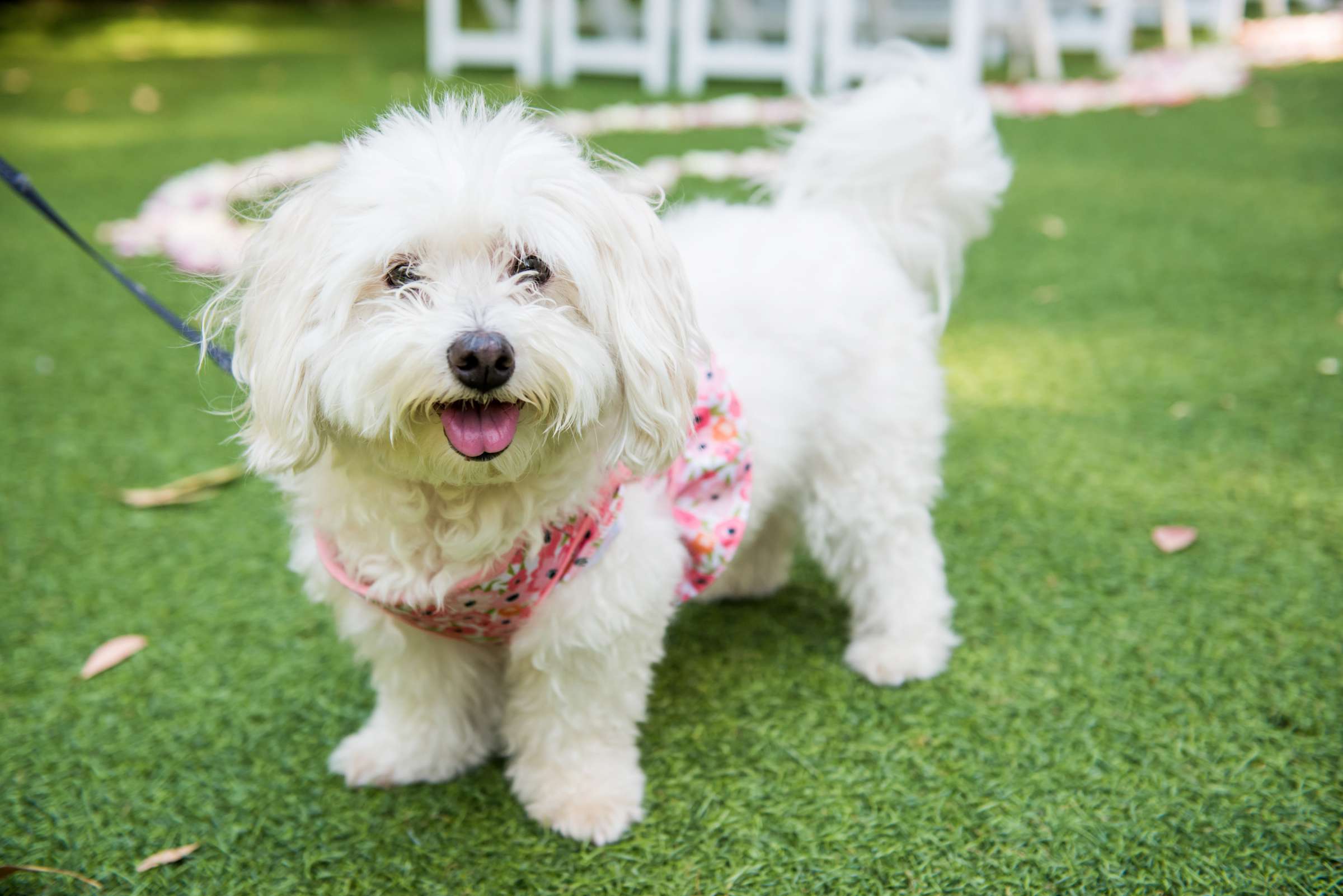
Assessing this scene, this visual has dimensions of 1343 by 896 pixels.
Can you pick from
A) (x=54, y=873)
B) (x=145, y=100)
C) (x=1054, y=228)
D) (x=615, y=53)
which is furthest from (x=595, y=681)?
(x=145, y=100)

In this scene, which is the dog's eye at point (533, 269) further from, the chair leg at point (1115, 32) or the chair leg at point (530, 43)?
the chair leg at point (1115, 32)

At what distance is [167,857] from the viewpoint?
5.71ft

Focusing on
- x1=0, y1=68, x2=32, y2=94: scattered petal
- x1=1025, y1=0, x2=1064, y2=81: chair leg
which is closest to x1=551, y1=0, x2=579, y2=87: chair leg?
x1=1025, y1=0, x2=1064, y2=81: chair leg

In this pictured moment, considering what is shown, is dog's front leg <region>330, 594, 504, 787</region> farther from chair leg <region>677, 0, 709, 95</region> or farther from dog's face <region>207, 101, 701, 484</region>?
chair leg <region>677, 0, 709, 95</region>

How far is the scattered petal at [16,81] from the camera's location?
7.85 meters

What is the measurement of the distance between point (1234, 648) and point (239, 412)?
2029 millimetres

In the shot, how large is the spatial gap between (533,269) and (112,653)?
1.45 m

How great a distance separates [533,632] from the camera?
1729 mm

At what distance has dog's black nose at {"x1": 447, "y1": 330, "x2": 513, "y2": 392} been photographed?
1.34 meters

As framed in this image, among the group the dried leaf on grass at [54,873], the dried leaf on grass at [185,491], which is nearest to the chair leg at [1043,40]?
the dried leaf on grass at [185,491]

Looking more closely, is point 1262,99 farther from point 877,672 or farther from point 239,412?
point 239,412

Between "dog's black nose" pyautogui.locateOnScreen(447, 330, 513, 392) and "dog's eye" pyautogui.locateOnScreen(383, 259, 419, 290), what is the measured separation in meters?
0.17

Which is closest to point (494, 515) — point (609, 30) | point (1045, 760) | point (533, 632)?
point (533, 632)

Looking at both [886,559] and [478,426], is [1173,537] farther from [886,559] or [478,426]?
[478,426]
